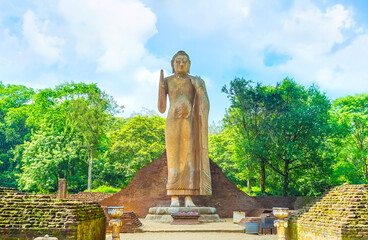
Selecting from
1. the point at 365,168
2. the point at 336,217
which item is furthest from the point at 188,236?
the point at 365,168

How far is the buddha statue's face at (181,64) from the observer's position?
1741 cm

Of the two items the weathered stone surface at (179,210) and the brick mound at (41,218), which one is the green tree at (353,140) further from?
the brick mound at (41,218)

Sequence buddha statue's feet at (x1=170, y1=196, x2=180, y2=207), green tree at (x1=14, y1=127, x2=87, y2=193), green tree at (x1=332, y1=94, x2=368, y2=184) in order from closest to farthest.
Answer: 1. buddha statue's feet at (x1=170, y1=196, x2=180, y2=207)
2. green tree at (x1=332, y1=94, x2=368, y2=184)
3. green tree at (x1=14, y1=127, x2=87, y2=193)

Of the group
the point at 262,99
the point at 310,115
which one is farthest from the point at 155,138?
the point at 310,115

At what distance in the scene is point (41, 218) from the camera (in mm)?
8117

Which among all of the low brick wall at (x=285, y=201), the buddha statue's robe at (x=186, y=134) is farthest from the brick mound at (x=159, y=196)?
the buddha statue's robe at (x=186, y=134)

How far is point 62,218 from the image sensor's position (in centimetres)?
817

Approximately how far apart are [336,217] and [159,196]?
13.2 meters

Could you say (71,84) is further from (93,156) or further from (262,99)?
(262,99)

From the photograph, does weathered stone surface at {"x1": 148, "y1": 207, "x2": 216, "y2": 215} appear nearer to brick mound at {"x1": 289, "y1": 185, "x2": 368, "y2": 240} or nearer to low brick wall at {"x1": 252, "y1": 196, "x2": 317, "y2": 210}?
brick mound at {"x1": 289, "y1": 185, "x2": 368, "y2": 240}

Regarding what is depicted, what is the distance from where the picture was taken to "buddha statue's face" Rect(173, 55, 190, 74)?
57.1 ft

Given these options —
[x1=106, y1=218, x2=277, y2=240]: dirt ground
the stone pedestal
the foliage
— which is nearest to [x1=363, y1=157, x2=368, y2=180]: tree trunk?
the foliage

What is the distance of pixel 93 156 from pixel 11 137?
10083 millimetres

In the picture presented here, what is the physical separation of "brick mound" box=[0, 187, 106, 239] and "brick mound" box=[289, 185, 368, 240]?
5744 mm
